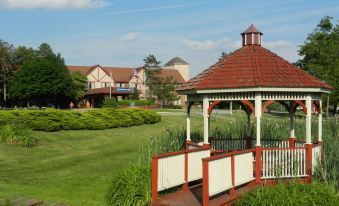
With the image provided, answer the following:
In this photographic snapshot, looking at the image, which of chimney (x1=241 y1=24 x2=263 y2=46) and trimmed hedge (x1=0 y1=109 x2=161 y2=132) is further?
trimmed hedge (x1=0 y1=109 x2=161 y2=132)

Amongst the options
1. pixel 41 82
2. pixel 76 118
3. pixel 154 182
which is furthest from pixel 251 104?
pixel 41 82

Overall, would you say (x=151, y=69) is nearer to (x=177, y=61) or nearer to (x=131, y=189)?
(x=177, y=61)

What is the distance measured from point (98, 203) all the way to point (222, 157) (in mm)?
3828

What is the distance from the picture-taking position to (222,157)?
35.3ft

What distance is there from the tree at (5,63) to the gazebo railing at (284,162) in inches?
3093

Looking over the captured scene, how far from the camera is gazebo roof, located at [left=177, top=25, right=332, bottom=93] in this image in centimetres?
1284

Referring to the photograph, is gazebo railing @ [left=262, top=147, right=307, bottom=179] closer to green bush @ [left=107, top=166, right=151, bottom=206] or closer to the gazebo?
the gazebo

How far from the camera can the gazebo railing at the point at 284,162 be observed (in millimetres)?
12734

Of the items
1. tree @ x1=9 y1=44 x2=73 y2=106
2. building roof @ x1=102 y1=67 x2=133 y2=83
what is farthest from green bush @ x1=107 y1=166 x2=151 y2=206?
building roof @ x1=102 y1=67 x2=133 y2=83

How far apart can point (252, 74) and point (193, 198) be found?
4.07 metres

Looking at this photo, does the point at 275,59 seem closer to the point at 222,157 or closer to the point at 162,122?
the point at 222,157

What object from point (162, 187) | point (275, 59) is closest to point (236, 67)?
point (275, 59)

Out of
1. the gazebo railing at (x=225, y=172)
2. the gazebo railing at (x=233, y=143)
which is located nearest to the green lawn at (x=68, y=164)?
the gazebo railing at (x=233, y=143)

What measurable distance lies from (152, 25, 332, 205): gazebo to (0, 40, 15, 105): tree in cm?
7688
